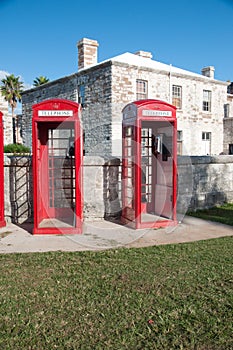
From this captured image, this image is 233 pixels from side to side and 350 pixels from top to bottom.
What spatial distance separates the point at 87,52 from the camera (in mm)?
23344

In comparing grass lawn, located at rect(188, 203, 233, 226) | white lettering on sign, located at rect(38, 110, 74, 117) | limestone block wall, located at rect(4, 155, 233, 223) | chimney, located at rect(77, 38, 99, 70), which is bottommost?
grass lawn, located at rect(188, 203, 233, 226)

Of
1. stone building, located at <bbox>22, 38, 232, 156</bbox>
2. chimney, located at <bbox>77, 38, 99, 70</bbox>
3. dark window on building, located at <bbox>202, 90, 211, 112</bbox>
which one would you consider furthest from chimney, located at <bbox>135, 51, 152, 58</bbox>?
dark window on building, located at <bbox>202, 90, 211, 112</bbox>

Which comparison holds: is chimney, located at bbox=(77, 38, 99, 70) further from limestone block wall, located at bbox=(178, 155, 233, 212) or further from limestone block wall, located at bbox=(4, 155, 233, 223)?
limestone block wall, located at bbox=(4, 155, 233, 223)

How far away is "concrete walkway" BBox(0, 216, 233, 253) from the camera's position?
592 cm

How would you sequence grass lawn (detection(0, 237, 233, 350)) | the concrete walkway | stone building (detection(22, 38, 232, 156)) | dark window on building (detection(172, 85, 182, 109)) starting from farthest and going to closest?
1. dark window on building (detection(172, 85, 182, 109))
2. stone building (detection(22, 38, 232, 156))
3. the concrete walkway
4. grass lawn (detection(0, 237, 233, 350))

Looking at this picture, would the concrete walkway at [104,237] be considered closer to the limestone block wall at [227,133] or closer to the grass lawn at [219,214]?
the grass lawn at [219,214]

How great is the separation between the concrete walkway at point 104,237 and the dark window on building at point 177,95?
55.6 feet

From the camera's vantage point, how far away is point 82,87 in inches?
881

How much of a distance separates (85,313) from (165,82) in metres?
20.8

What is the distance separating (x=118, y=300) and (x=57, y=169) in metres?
4.76

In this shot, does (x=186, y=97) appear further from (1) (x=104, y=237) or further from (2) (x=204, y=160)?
(1) (x=104, y=237)

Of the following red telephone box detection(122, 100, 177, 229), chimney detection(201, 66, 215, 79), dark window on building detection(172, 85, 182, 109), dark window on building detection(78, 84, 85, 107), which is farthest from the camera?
chimney detection(201, 66, 215, 79)

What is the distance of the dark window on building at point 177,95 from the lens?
2317 cm

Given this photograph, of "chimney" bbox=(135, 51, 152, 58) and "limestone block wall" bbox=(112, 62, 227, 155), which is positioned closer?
"limestone block wall" bbox=(112, 62, 227, 155)
